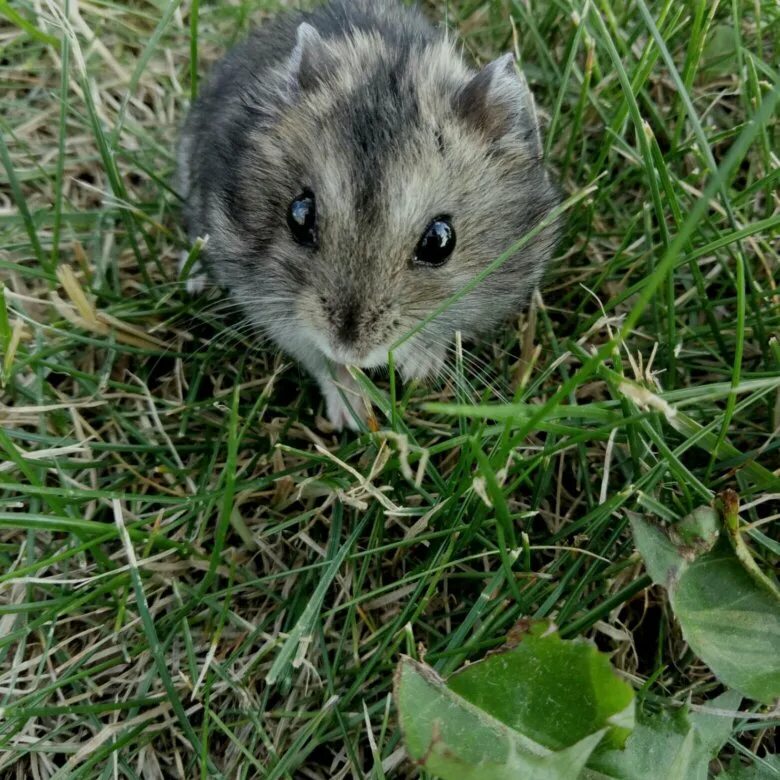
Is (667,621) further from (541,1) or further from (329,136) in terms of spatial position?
(541,1)

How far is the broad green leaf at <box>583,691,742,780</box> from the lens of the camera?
242 centimetres

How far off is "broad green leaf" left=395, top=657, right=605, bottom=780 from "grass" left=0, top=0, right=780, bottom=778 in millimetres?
239

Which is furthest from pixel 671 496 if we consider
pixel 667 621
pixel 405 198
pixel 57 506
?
pixel 57 506

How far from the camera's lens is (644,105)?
13.6ft

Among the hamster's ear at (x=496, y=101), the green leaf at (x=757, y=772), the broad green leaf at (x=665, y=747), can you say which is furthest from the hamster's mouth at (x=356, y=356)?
the green leaf at (x=757, y=772)

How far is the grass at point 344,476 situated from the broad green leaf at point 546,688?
0.27 meters

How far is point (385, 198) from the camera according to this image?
2.75 meters

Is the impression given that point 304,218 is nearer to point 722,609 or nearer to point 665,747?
point 722,609

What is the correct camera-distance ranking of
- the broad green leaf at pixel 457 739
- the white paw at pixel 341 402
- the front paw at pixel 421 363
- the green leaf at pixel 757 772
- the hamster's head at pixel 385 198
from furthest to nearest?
1. the white paw at pixel 341 402
2. the front paw at pixel 421 363
3. the hamster's head at pixel 385 198
4. the green leaf at pixel 757 772
5. the broad green leaf at pixel 457 739

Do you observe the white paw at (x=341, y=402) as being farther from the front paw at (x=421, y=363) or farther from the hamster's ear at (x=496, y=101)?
the hamster's ear at (x=496, y=101)

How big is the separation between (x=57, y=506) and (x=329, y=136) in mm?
1631

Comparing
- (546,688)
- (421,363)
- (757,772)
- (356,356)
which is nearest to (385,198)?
(356,356)

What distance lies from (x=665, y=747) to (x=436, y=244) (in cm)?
181

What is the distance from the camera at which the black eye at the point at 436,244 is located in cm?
287
